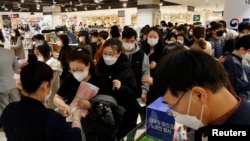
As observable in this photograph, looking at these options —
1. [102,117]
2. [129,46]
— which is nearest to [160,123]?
[102,117]

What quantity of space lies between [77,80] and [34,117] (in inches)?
29.4

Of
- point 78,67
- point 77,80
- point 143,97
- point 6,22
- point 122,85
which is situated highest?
point 6,22

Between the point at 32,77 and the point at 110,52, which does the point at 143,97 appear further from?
the point at 32,77

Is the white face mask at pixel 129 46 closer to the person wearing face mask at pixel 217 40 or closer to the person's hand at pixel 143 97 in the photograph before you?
the person's hand at pixel 143 97

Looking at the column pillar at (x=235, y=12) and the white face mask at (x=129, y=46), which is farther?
the column pillar at (x=235, y=12)

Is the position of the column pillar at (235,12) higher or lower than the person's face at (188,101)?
higher

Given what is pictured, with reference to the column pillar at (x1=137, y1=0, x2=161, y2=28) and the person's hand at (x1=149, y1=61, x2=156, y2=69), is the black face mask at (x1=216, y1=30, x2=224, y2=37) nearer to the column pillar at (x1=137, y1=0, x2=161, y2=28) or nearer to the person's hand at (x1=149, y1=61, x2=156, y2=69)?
the person's hand at (x1=149, y1=61, x2=156, y2=69)

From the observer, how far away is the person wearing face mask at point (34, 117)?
1.49 meters

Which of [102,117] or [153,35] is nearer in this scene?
[102,117]

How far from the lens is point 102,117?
6.44ft

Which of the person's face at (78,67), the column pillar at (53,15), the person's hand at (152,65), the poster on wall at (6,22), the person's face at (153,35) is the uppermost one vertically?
the column pillar at (53,15)

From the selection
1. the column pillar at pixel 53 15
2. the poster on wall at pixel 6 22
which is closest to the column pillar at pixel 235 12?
the column pillar at pixel 53 15

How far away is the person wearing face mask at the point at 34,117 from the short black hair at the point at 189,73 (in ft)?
2.87

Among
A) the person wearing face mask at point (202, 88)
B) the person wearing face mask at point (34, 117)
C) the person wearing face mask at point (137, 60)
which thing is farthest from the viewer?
the person wearing face mask at point (137, 60)
